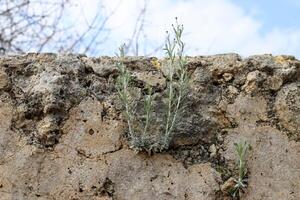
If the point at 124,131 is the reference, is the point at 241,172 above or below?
below

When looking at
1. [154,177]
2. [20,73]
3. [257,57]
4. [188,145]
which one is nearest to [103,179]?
[154,177]

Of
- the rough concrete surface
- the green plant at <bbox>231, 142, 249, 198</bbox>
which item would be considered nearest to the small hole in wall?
the rough concrete surface

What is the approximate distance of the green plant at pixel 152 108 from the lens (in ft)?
6.28

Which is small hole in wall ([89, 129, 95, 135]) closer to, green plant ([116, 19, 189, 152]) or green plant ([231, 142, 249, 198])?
green plant ([116, 19, 189, 152])

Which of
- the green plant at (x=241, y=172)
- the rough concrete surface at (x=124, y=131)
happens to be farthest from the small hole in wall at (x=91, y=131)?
the green plant at (x=241, y=172)

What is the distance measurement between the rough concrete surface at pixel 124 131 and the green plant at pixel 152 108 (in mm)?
34

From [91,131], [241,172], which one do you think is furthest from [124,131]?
[241,172]

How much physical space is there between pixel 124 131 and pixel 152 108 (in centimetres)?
10

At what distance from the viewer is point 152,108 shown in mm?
1942

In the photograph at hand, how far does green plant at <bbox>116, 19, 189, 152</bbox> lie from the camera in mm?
1914

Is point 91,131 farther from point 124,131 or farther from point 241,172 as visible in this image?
point 241,172

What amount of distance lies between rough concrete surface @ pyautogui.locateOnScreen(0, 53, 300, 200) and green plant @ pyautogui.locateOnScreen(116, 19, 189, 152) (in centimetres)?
3

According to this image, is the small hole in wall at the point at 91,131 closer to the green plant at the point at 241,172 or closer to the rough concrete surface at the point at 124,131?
→ the rough concrete surface at the point at 124,131

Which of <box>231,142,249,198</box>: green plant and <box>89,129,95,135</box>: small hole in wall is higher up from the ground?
<box>89,129,95,135</box>: small hole in wall
